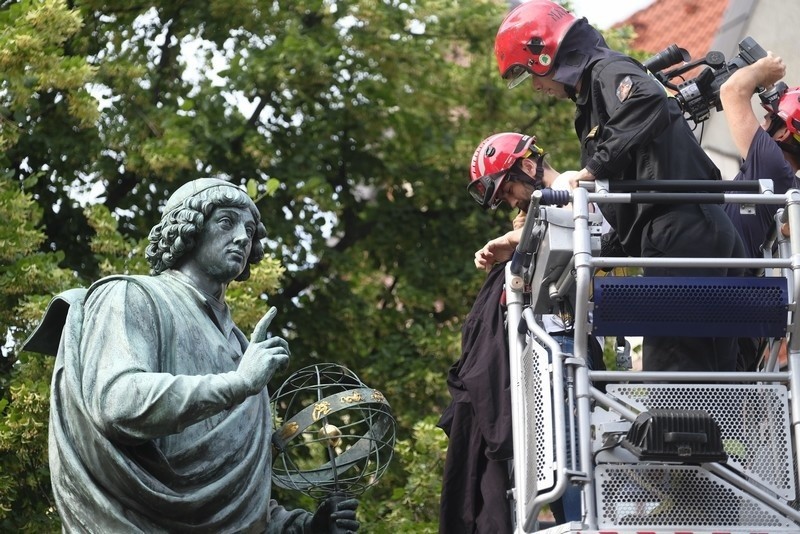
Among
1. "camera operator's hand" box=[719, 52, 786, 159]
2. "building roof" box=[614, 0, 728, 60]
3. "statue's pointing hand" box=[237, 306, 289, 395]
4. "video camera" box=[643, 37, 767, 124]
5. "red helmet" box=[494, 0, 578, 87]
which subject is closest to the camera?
"statue's pointing hand" box=[237, 306, 289, 395]

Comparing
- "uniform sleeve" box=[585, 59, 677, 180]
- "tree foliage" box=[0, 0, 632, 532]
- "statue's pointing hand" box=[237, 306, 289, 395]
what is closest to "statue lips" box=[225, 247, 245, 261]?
"statue's pointing hand" box=[237, 306, 289, 395]

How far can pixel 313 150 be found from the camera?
54.6 feet

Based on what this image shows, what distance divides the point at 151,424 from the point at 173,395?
12 cm

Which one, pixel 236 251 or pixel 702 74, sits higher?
pixel 702 74

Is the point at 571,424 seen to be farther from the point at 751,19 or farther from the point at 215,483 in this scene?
the point at 751,19

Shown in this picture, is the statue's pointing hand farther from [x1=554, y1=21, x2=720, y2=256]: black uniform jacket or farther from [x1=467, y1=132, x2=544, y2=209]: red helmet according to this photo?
[x1=467, y1=132, x2=544, y2=209]: red helmet

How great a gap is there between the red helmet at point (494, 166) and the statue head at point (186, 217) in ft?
7.37

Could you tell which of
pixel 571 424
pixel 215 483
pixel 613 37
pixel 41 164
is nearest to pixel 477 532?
pixel 571 424

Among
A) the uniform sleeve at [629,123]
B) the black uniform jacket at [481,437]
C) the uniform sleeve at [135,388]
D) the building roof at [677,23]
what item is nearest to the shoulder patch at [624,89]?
the uniform sleeve at [629,123]

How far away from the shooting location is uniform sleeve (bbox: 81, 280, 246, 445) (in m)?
5.48

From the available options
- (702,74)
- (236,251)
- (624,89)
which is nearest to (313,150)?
(702,74)

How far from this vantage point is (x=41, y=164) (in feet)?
49.1

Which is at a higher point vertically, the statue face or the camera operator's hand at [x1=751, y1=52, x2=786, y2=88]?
the camera operator's hand at [x1=751, y1=52, x2=786, y2=88]

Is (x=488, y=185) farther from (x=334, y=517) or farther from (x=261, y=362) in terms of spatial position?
(x=261, y=362)
